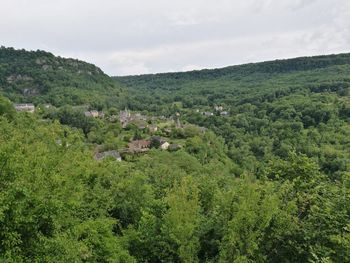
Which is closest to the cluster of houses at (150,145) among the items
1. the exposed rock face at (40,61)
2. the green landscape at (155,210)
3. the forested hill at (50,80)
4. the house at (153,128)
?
the house at (153,128)

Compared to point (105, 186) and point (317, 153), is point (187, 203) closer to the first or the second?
point (105, 186)

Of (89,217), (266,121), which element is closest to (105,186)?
(89,217)

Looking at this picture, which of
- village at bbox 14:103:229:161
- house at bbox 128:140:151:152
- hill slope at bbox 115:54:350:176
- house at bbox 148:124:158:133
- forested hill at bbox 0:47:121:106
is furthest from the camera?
forested hill at bbox 0:47:121:106

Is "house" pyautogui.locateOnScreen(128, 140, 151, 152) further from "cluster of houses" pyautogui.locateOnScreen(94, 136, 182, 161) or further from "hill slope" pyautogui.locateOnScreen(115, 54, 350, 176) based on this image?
"hill slope" pyautogui.locateOnScreen(115, 54, 350, 176)

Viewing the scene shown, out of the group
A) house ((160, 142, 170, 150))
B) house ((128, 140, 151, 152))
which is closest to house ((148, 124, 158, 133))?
house ((128, 140, 151, 152))

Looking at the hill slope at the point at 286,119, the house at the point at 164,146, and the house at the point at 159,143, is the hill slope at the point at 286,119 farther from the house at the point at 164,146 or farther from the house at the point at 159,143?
the house at the point at 159,143
